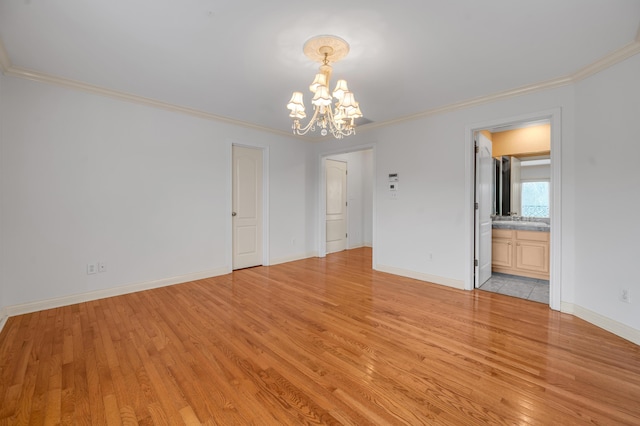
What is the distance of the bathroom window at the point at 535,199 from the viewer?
4.73 metres

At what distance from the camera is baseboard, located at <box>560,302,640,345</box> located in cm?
238

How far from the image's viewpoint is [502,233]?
181 inches

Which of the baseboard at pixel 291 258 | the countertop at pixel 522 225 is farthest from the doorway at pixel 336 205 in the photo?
the countertop at pixel 522 225

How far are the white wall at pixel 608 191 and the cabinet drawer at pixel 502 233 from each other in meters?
1.61

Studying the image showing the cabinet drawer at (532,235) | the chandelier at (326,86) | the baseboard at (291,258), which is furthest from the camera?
the baseboard at (291,258)

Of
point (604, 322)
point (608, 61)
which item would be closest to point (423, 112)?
point (608, 61)

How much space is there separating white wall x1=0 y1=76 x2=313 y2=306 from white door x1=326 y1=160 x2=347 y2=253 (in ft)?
7.71

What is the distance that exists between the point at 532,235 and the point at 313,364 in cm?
412

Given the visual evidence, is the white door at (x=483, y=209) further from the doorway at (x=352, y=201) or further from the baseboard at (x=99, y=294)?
the baseboard at (x=99, y=294)

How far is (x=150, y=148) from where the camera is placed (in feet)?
12.4

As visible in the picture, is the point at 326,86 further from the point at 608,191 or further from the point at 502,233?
the point at 502,233

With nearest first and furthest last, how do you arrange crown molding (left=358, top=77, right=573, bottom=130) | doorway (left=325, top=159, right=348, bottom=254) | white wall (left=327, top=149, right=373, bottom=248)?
crown molding (left=358, top=77, right=573, bottom=130)
doorway (left=325, top=159, right=348, bottom=254)
white wall (left=327, top=149, right=373, bottom=248)

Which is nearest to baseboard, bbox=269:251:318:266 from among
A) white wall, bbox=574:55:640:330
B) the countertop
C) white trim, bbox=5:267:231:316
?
white trim, bbox=5:267:231:316

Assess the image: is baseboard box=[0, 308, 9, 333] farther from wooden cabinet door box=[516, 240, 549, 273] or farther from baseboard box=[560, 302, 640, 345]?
wooden cabinet door box=[516, 240, 549, 273]
